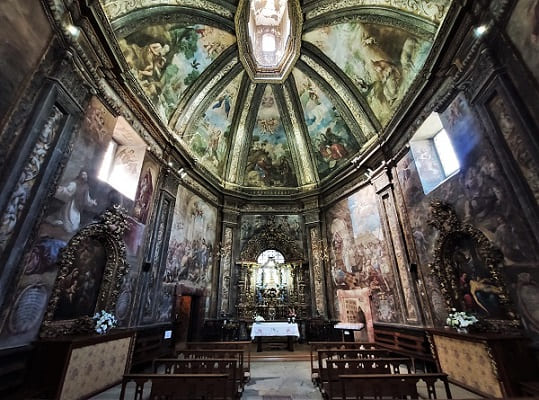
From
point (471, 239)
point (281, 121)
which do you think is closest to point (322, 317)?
point (471, 239)

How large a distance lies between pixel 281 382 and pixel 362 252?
652 cm

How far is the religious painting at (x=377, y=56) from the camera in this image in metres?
8.45

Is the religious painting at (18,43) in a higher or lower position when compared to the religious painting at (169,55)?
lower

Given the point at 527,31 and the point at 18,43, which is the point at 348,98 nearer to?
the point at 527,31

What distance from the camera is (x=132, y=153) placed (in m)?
8.74

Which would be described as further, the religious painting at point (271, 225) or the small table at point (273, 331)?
the religious painting at point (271, 225)

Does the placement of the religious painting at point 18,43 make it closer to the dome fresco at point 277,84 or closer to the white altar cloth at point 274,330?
the dome fresco at point 277,84

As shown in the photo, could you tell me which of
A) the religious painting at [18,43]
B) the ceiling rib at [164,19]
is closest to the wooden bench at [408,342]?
the religious painting at [18,43]

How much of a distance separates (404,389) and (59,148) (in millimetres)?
7866

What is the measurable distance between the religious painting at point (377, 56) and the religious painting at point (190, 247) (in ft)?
30.4

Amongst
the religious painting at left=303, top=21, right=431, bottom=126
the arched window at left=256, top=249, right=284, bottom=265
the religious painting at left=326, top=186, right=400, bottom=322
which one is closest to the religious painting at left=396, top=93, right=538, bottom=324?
the religious painting at left=326, top=186, right=400, bottom=322

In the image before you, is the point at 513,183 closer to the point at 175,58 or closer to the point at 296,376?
the point at 296,376

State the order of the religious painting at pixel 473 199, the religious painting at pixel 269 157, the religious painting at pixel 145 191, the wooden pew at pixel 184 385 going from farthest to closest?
the religious painting at pixel 269 157
the religious painting at pixel 145 191
the religious painting at pixel 473 199
the wooden pew at pixel 184 385

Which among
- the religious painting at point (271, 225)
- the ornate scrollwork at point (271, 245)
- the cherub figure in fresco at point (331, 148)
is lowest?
the ornate scrollwork at point (271, 245)
